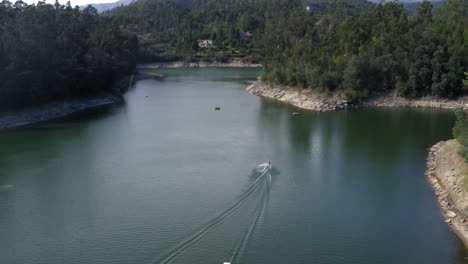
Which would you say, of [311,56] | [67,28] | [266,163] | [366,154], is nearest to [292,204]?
[266,163]

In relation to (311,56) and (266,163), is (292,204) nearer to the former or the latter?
(266,163)

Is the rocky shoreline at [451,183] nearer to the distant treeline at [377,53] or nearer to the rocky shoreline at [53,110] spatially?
the distant treeline at [377,53]

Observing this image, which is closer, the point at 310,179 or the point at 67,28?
the point at 310,179

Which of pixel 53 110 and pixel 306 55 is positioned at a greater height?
pixel 306 55

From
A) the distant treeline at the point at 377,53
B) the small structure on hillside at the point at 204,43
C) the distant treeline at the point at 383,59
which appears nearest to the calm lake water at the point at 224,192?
the distant treeline at the point at 383,59

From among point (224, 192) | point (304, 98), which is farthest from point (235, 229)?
point (304, 98)

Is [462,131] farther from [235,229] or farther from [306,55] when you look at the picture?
[306,55]
